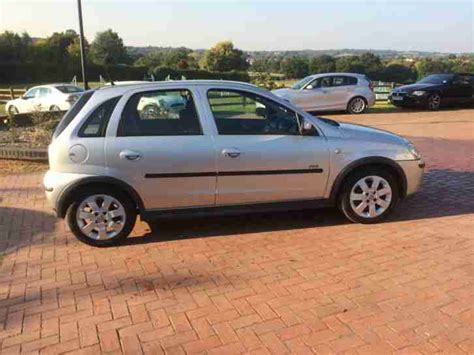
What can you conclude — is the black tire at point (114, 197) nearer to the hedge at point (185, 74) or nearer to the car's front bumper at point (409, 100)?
the car's front bumper at point (409, 100)

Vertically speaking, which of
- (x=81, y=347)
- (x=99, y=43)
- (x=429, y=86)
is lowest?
(x=81, y=347)

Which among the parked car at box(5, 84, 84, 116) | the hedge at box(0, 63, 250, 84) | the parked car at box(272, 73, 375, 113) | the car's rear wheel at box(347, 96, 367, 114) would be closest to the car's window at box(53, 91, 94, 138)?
the parked car at box(272, 73, 375, 113)

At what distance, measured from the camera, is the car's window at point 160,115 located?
Answer: 4.84 metres

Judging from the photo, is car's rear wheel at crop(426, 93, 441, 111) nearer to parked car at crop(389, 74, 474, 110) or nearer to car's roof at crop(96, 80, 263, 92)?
parked car at crop(389, 74, 474, 110)

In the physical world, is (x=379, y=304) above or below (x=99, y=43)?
below

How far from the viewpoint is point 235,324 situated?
3.45m

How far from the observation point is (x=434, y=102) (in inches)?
730

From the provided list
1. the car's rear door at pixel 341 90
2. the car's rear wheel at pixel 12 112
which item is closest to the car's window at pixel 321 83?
the car's rear door at pixel 341 90

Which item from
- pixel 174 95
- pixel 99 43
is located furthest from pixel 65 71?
pixel 174 95

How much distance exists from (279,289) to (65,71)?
53240 mm

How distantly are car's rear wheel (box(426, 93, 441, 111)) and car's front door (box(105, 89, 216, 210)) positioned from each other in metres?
15.6

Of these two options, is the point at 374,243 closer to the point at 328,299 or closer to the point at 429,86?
the point at 328,299

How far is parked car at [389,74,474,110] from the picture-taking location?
18.5 meters

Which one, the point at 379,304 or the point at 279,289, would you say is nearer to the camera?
the point at 379,304
